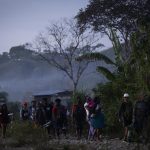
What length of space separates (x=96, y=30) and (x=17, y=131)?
15.2 metres

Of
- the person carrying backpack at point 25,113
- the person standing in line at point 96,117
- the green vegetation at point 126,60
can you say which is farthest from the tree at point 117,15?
the person standing in line at point 96,117

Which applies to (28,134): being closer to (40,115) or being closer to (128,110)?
(128,110)

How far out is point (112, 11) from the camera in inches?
1168

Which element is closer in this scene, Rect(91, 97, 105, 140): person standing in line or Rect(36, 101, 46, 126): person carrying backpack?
Rect(91, 97, 105, 140): person standing in line

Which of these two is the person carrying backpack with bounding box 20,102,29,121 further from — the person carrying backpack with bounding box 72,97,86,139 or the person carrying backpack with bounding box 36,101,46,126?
the person carrying backpack with bounding box 72,97,86,139

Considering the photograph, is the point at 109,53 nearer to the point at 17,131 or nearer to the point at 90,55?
the point at 90,55

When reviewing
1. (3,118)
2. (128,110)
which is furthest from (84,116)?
(3,118)

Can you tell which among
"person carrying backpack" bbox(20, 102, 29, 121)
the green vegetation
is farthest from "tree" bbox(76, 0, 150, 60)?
"person carrying backpack" bbox(20, 102, 29, 121)

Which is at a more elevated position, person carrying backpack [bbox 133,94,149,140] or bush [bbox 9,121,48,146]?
person carrying backpack [bbox 133,94,149,140]

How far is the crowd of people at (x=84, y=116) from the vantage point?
15648 mm

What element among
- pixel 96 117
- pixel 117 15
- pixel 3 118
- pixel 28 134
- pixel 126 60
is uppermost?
pixel 117 15

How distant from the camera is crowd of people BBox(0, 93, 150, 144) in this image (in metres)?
15.6

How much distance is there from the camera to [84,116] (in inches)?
767

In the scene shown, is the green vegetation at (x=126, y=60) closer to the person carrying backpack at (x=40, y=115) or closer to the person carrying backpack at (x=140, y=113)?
the person carrying backpack at (x=140, y=113)
